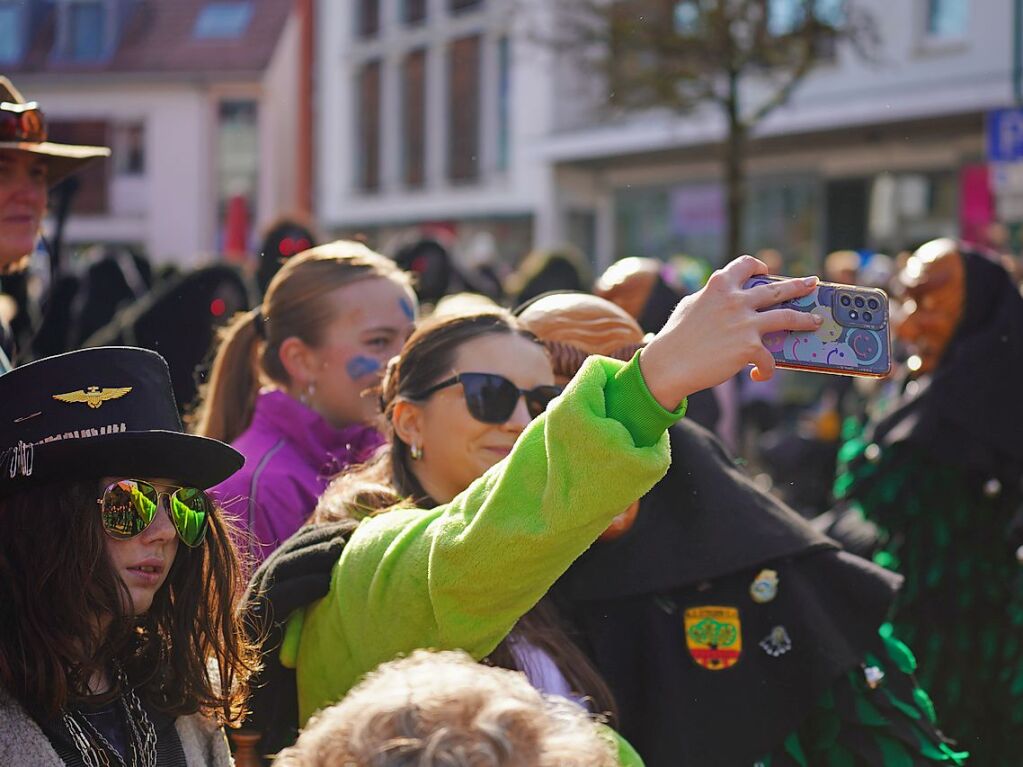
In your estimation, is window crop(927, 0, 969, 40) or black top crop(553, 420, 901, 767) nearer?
black top crop(553, 420, 901, 767)

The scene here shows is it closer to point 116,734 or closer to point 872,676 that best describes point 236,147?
point 872,676

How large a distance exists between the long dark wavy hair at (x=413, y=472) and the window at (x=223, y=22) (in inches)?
1413

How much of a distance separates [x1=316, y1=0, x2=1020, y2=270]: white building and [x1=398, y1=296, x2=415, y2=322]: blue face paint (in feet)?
36.7

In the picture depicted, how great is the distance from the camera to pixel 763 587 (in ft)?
9.87

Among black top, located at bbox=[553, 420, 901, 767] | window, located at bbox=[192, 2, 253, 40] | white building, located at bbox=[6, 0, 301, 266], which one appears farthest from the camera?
window, located at bbox=[192, 2, 253, 40]

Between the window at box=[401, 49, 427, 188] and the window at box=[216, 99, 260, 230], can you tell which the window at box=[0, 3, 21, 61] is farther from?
the window at box=[401, 49, 427, 188]

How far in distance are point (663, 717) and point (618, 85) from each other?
11.0 meters

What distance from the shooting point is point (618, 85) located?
1334 centimetres

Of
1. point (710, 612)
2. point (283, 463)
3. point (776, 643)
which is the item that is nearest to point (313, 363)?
point (283, 463)

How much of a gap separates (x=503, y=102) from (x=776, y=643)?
26627 millimetres

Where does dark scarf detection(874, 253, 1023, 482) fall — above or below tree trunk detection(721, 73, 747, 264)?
below

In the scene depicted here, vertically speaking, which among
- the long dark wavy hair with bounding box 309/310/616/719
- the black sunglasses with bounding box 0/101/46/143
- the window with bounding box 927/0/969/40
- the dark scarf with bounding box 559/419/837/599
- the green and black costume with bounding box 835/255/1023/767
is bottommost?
the green and black costume with bounding box 835/255/1023/767

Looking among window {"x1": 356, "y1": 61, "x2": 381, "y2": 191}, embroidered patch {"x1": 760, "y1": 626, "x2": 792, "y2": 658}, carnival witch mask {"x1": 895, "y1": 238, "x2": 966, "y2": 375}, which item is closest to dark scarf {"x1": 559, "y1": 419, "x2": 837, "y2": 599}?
embroidered patch {"x1": 760, "y1": 626, "x2": 792, "y2": 658}

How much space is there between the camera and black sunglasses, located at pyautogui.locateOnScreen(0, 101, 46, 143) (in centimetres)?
357
